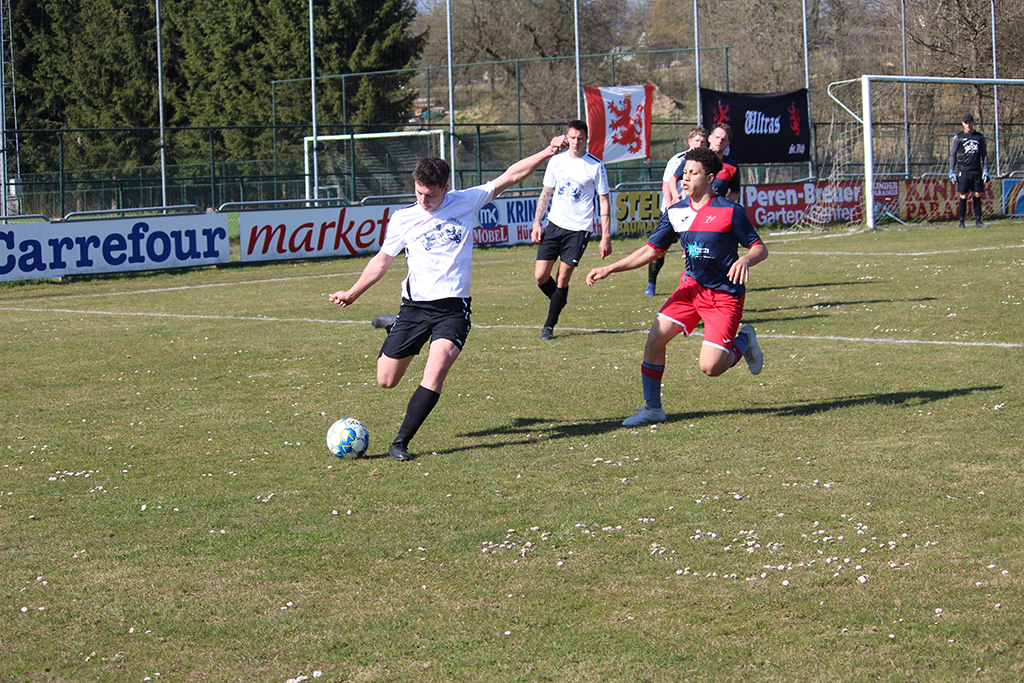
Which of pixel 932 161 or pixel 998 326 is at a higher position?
pixel 932 161

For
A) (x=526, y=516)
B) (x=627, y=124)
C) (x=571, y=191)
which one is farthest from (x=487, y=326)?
(x=627, y=124)

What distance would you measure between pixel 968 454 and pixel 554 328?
21.2ft

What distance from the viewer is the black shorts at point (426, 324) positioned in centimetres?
727

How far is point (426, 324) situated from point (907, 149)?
31069mm

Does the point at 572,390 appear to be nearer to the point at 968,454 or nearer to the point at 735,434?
the point at 735,434

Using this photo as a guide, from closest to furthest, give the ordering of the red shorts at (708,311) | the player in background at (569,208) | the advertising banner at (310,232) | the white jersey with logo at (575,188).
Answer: the red shorts at (708,311) → the player in background at (569,208) → the white jersey with logo at (575,188) → the advertising banner at (310,232)

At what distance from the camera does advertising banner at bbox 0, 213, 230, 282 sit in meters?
19.9

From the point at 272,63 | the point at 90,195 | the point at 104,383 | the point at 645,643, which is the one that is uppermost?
the point at 272,63

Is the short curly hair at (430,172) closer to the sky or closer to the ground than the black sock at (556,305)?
closer to the sky

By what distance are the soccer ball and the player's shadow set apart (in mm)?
542

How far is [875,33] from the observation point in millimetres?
53344

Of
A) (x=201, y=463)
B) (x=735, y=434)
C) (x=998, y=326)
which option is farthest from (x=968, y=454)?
(x=998, y=326)

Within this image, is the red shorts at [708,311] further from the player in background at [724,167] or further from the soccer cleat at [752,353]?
the player in background at [724,167]

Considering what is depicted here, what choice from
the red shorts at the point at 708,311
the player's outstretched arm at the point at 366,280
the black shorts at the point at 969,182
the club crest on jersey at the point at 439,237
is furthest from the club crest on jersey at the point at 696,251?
the black shorts at the point at 969,182
